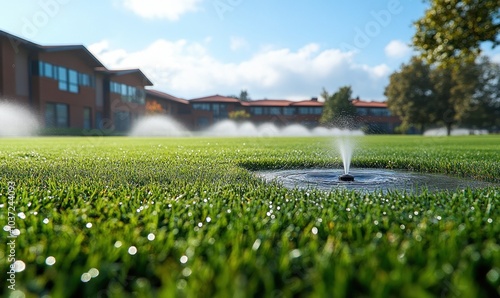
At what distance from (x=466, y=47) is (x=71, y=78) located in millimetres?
31121

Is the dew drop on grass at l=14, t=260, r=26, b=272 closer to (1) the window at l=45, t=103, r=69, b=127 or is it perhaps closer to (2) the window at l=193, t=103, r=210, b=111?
(1) the window at l=45, t=103, r=69, b=127

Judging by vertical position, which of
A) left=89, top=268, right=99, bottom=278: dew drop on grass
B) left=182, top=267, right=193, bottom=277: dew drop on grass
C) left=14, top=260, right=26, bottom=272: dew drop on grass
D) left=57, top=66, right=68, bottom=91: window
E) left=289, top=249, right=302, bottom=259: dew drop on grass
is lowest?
left=14, top=260, right=26, bottom=272: dew drop on grass

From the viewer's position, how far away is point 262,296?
1492 mm

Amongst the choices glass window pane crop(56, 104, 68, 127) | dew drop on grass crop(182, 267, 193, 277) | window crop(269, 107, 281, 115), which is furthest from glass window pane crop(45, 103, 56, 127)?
window crop(269, 107, 281, 115)

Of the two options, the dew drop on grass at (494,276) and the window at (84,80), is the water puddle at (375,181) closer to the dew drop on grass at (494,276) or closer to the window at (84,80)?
the dew drop on grass at (494,276)

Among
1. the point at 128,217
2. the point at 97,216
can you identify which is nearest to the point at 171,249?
the point at 128,217

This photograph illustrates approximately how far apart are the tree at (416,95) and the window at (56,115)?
133ft

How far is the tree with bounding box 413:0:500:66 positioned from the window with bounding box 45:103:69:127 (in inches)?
1093

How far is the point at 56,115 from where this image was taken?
102 ft

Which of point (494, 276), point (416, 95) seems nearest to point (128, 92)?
point (416, 95)

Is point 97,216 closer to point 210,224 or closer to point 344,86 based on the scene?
point 210,224

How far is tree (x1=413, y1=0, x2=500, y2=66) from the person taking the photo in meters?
12.3

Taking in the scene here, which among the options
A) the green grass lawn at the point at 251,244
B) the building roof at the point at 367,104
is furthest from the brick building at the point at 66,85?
the building roof at the point at 367,104

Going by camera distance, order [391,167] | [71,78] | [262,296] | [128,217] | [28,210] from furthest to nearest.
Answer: [71,78] → [391,167] → [28,210] → [128,217] → [262,296]
